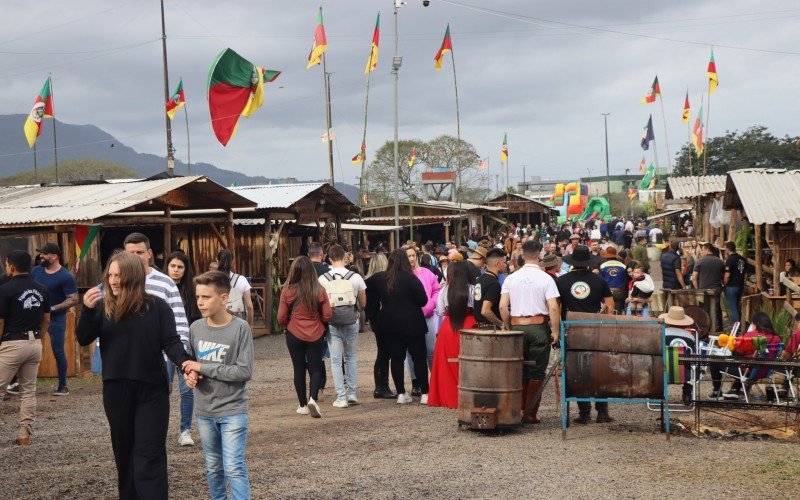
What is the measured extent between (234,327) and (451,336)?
496 centimetres

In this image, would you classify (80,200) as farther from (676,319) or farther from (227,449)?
(227,449)

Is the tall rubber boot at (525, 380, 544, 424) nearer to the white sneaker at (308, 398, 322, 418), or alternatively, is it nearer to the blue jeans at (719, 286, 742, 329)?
the white sneaker at (308, 398, 322, 418)

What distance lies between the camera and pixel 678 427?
29.1 ft

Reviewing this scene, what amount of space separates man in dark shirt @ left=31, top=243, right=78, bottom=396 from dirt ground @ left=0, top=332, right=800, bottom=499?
155cm

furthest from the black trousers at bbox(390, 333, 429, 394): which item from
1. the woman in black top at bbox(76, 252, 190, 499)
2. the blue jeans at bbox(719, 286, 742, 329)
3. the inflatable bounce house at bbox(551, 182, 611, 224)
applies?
the inflatable bounce house at bbox(551, 182, 611, 224)

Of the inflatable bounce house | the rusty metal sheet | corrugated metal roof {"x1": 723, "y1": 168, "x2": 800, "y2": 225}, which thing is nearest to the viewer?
the rusty metal sheet

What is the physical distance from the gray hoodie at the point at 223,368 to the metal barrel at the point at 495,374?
11.6 feet

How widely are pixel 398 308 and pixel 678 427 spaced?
11.2 feet

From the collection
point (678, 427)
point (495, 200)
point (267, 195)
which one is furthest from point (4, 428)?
point (495, 200)

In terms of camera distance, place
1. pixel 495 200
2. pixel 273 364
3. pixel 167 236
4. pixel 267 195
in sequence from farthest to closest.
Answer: pixel 495 200 → pixel 267 195 → pixel 167 236 → pixel 273 364

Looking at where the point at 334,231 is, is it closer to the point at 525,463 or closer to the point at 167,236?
the point at 167,236

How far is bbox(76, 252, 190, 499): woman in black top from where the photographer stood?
202 inches

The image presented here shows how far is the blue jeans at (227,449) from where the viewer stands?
17.8ft

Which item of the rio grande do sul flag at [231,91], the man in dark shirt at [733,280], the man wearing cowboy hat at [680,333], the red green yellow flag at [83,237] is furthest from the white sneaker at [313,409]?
the man in dark shirt at [733,280]
